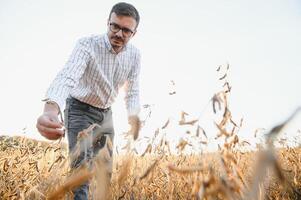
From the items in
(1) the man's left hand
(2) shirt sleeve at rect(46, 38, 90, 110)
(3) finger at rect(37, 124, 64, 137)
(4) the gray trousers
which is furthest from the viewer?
(4) the gray trousers

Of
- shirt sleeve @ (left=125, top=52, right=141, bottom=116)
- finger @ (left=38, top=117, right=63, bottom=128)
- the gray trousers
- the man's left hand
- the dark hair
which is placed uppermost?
the dark hair

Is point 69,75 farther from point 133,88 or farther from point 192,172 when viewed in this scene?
point 133,88

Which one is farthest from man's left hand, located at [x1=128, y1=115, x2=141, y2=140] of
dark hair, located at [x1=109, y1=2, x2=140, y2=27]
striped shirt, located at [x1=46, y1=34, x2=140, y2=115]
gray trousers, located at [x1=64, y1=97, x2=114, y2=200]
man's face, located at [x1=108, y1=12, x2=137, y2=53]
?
dark hair, located at [x1=109, y1=2, x2=140, y2=27]

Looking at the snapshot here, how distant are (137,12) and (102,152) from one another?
9.33ft

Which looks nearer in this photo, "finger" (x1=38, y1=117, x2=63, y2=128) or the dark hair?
"finger" (x1=38, y1=117, x2=63, y2=128)

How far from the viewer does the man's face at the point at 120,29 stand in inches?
121

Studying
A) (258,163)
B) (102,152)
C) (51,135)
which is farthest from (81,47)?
(258,163)

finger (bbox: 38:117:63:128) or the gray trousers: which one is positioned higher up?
finger (bbox: 38:117:63:128)

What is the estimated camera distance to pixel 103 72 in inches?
132

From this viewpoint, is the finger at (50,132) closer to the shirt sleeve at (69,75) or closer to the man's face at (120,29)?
the shirt sleeve at (69,75)

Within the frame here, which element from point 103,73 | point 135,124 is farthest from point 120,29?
point 135,124

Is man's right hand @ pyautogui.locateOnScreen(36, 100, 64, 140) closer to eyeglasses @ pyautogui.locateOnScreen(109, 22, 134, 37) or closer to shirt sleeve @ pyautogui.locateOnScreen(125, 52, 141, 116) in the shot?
eyeglasses @ pyautogui.locateOnScreen(109, 22, 134, 37)

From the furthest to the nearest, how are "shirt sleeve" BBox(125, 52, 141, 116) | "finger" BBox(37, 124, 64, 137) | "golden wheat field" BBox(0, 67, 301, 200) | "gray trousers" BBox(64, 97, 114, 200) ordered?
1. "shirt sleeve" BBox(125, 52, 141, 116)
2. "gray trousers" BBox(64, 97, 114, 200)
3. "finger" BBox(37, 124, 64, 137)
4. "golden wheat field" BBox(0, 67, 301, 200)

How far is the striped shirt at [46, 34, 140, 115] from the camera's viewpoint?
306cm
